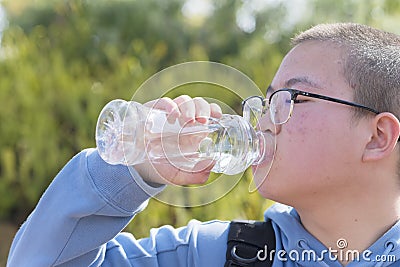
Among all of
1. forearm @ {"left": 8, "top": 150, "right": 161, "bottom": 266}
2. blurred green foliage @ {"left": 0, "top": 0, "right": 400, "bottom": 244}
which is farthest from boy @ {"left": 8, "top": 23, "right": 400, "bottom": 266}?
blurred green foliage @ {"left": 0, "top": 0, "right": 400, "bottom": 244}

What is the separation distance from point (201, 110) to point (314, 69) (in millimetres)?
443

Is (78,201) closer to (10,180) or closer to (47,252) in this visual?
(47,252)

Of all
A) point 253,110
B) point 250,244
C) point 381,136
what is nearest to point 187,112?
point 253,110

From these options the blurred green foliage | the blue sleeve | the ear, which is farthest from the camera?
the blurred green foliage

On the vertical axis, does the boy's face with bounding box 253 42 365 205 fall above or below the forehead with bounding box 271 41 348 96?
below

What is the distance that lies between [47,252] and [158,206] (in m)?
1.62

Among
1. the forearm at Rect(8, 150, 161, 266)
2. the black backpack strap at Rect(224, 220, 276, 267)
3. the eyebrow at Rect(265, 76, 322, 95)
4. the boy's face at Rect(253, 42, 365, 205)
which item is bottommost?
the black backpack strap at Rect(224, 220, 276, 267)

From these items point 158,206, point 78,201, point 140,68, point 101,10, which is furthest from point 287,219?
point 101,10

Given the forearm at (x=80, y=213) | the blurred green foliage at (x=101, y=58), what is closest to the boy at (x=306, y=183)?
the forearm at (x=80, y=213)

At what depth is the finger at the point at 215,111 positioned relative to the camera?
2.13 m

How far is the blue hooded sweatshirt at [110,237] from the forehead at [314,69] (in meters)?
0.45

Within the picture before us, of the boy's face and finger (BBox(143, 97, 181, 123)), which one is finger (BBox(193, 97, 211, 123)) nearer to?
finger (BBox(143, 97, 181, 123))

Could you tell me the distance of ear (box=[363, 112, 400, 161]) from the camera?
7.63ft

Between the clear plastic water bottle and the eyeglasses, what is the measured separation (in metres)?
0.10
